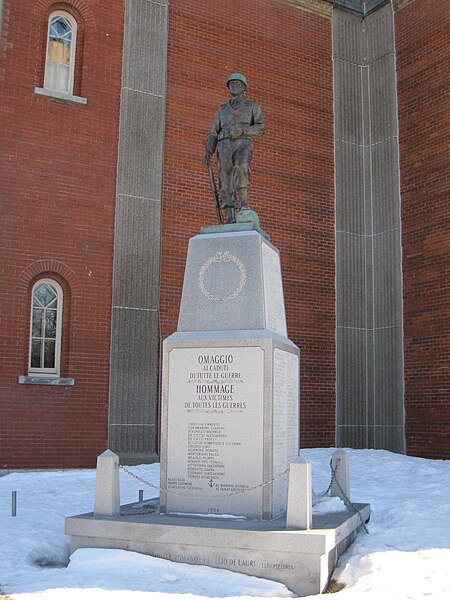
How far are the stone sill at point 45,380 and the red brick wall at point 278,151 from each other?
2.18m

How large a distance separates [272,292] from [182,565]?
10.1 ft

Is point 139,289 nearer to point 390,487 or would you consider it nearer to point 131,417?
point 131,417

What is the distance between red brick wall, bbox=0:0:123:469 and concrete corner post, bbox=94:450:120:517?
506 cm

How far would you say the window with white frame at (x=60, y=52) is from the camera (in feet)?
43.2

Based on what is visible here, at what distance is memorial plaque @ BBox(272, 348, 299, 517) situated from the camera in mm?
7477

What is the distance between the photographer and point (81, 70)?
13305 millimetres

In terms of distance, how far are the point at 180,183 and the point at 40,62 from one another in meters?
3.26

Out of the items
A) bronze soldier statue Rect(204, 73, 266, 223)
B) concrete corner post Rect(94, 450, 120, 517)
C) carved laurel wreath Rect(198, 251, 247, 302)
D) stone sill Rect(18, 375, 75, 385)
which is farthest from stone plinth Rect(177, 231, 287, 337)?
stone sill Rect(18, 375, 75, 385)

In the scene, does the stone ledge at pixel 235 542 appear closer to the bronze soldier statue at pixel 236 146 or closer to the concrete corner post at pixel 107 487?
the concrete corner post at pixel 107 487

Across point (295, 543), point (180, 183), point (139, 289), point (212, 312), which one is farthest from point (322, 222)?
point (295, 543)

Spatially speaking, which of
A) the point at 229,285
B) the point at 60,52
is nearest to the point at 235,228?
the point at 229,285

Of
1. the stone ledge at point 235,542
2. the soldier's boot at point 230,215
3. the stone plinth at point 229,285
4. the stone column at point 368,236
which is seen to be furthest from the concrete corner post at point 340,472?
the stone column at point 368,236

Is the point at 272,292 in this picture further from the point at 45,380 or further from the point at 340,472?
the point at 45,380

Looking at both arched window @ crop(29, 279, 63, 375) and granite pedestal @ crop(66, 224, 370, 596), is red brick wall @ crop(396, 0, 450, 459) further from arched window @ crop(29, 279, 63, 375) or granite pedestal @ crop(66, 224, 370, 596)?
arched window @ crop(29, 279, 63, 375)
